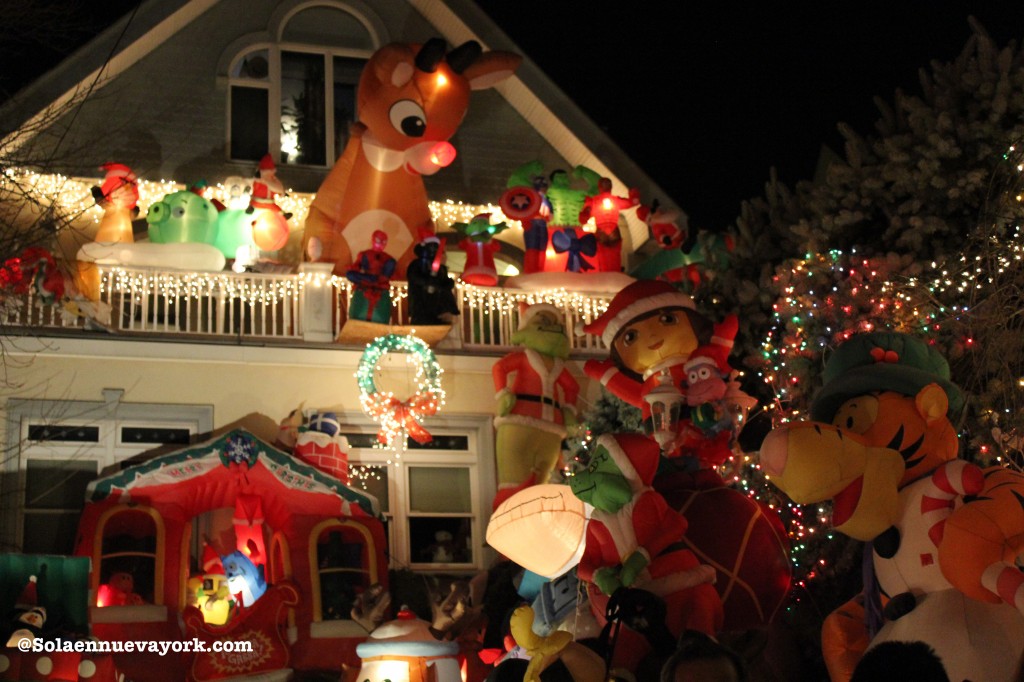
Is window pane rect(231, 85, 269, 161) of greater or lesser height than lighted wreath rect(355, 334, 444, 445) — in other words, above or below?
above

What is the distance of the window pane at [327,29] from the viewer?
1587 centimetres

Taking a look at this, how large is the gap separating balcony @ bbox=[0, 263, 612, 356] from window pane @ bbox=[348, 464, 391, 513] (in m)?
1.22

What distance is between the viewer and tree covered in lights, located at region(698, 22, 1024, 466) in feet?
30.3

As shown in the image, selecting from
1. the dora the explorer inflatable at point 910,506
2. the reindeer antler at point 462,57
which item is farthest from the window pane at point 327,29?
the dora the explorer inflatable at point 910,506

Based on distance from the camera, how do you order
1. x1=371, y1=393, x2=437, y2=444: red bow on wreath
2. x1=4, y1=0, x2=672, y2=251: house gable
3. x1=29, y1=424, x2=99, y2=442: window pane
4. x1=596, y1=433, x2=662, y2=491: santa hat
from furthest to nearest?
x1=4, y1=0, x2=672, y2=251: house gable → x1=371, y1=393, x2=437, y2=444: red bow on wreath → x1=29, y1=424, x2=99, y2=442: window pane → x1=596, y1=433, x2=662, y2=491: santa hat

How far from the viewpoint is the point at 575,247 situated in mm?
14539

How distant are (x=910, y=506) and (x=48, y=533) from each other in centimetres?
822

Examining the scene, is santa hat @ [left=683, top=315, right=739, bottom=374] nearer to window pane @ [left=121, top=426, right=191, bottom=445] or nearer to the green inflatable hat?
the green inflatable hat

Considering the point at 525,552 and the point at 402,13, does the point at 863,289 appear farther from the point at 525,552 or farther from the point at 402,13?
the point at 402,13

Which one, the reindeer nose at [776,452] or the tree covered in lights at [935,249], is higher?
the tree covered in lights at [935,249]

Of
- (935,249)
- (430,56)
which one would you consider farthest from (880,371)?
(430,56)

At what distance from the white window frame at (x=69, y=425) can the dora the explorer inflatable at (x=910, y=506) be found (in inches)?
284

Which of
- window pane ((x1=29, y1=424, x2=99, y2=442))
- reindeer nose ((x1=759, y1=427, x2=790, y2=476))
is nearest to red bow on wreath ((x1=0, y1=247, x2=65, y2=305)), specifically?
window pane ((x1=29, y1=424, x2=99, y2=442))

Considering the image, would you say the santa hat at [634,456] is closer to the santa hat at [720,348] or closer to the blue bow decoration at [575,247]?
the santa hat at [720,348]
